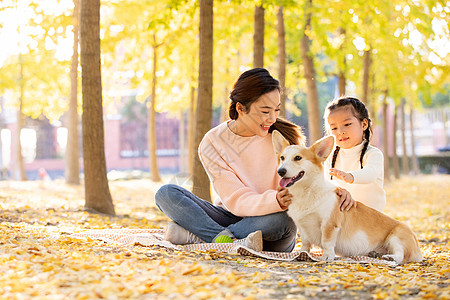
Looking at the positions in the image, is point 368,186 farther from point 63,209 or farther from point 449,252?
point 63,209

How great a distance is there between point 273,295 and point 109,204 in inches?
216

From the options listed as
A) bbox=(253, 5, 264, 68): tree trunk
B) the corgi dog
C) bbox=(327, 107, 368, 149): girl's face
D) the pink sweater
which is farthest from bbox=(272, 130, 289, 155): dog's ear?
bbox=(253, 5, 264, 68): tree trunk

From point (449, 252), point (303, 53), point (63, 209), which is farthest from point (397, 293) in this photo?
point (303, 53)

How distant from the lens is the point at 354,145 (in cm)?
507

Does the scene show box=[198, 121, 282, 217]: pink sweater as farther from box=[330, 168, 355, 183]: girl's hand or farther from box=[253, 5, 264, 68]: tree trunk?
box=[253, 5, 264, 68]: tree trunk

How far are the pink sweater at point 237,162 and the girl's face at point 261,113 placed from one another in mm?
149

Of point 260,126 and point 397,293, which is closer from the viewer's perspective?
point 397,293

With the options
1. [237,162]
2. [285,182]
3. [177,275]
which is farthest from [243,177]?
[177,275]

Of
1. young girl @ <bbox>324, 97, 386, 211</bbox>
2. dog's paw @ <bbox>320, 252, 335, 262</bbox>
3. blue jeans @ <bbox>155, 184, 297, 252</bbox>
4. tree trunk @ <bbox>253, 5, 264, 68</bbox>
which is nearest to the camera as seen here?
dog's paw @ <bbox>320, 252, 335, 262</bbox>

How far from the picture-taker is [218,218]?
5113 millimetres

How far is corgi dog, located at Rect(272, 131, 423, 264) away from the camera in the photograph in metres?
4.25

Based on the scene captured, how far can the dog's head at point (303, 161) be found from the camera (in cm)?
417

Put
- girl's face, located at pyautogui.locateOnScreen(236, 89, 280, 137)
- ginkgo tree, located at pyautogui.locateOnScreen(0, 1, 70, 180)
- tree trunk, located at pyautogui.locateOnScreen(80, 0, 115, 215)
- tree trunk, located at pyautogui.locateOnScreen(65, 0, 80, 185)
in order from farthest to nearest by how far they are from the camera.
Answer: tree trunk, located at pyautogui.locateOnScreen(65, 0, 80, 185), ginkgo tree, located at pyautogui.locateOnScreen(0, 1, 70, 180), tree trunk, located at pyautogui.locateOnScreen(80, 0, 115, 215), girl's face, located at pyautogui.locateOnScreen(236, 89, 280, 137)

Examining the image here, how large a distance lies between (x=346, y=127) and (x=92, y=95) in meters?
4.09
